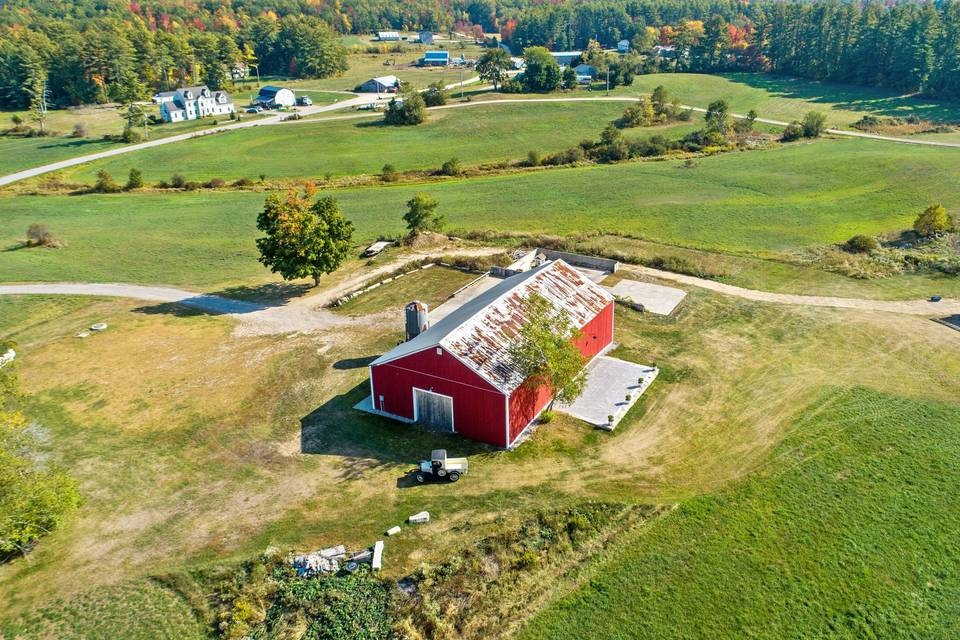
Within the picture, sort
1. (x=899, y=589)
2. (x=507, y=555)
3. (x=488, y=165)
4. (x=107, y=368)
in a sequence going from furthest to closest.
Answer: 1. (x=488, y=165)
2. (x=107, y=368)
3. (x=507, y=555)
4. (x=899, y=589)

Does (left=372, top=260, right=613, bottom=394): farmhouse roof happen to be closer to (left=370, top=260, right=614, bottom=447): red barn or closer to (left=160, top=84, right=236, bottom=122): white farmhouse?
(left=370, top=260, right=614, bottom=447): red barn

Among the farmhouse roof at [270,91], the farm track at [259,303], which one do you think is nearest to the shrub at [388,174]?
the farm track at [259,303]

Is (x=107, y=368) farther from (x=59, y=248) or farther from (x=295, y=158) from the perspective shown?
(x=295, y=158)

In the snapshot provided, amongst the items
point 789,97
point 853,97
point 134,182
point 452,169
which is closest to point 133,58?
point 134,182

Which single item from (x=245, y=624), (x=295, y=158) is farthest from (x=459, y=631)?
(x=295, y=158)

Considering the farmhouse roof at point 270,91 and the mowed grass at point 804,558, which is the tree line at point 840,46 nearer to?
the farmhouse roof at point 270,91

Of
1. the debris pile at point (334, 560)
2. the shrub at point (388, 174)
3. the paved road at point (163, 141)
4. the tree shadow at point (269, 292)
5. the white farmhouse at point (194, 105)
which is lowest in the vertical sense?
the debris pile at point (334, 560)
